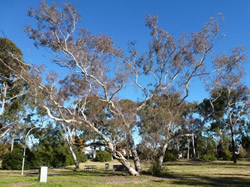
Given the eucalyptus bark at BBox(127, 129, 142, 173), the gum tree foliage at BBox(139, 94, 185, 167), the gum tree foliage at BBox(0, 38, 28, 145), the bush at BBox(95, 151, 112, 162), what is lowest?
the bush at BBox(95, 151, 112, 162)

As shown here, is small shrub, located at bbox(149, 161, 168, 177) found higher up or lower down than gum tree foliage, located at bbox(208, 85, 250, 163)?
lower down

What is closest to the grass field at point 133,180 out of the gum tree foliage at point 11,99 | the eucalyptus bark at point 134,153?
the eucalyptus bark at point 134,153

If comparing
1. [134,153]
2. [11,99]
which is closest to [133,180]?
[134,153]

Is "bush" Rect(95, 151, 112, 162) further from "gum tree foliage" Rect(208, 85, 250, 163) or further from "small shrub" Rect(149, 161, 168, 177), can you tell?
"small shrub" Rect(149, 161, 168, 177)

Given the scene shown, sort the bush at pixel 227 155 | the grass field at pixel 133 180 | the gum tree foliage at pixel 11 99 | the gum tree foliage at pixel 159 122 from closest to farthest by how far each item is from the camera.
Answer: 1. the grass field at pixel 133 180
2. the gum tree foliage at pixel 159 122
3. the gum tree foliage at pixel 11 99
4. the bush at pixel 227 155

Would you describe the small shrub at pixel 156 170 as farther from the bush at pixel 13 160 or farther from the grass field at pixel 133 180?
the bush at pixel 13 160

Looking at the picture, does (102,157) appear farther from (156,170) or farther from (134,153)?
(156,170)

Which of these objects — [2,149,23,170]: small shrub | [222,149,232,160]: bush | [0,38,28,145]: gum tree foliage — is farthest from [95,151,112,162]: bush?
[222,149,232,160]: bush

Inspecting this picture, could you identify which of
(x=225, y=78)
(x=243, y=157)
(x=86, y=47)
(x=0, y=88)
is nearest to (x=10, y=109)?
(x=0, y=88)

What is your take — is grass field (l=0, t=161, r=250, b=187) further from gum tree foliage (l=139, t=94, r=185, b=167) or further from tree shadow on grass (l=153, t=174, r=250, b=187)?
gum tree foliage (l=139, t=94, r=185, b=167)

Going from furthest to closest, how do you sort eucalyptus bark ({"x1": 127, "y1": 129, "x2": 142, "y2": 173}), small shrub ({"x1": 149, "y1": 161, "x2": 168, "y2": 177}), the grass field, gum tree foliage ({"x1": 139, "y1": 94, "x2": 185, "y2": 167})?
1. gum tree foliage ({"x1": 139, "y1": 94, "x2": 185, "y2": 167})
2. eucalyptus bark ({"x1": 127, "y1": 129, "x2": 142, "y2": 173})
3. small shrub ({"x1": 149, "y1": 161, "x2": 168, "y2": 177})
4. the grass field

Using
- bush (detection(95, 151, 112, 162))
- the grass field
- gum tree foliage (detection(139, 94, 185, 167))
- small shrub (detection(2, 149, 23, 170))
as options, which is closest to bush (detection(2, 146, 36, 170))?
small shrub (detection(2, 149, 23, 170))

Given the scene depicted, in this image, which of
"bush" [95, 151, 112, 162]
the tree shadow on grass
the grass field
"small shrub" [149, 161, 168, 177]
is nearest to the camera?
the grass field

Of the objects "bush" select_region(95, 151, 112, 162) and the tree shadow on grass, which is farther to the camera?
"bush" select_region(95, 151, 112, 162)
